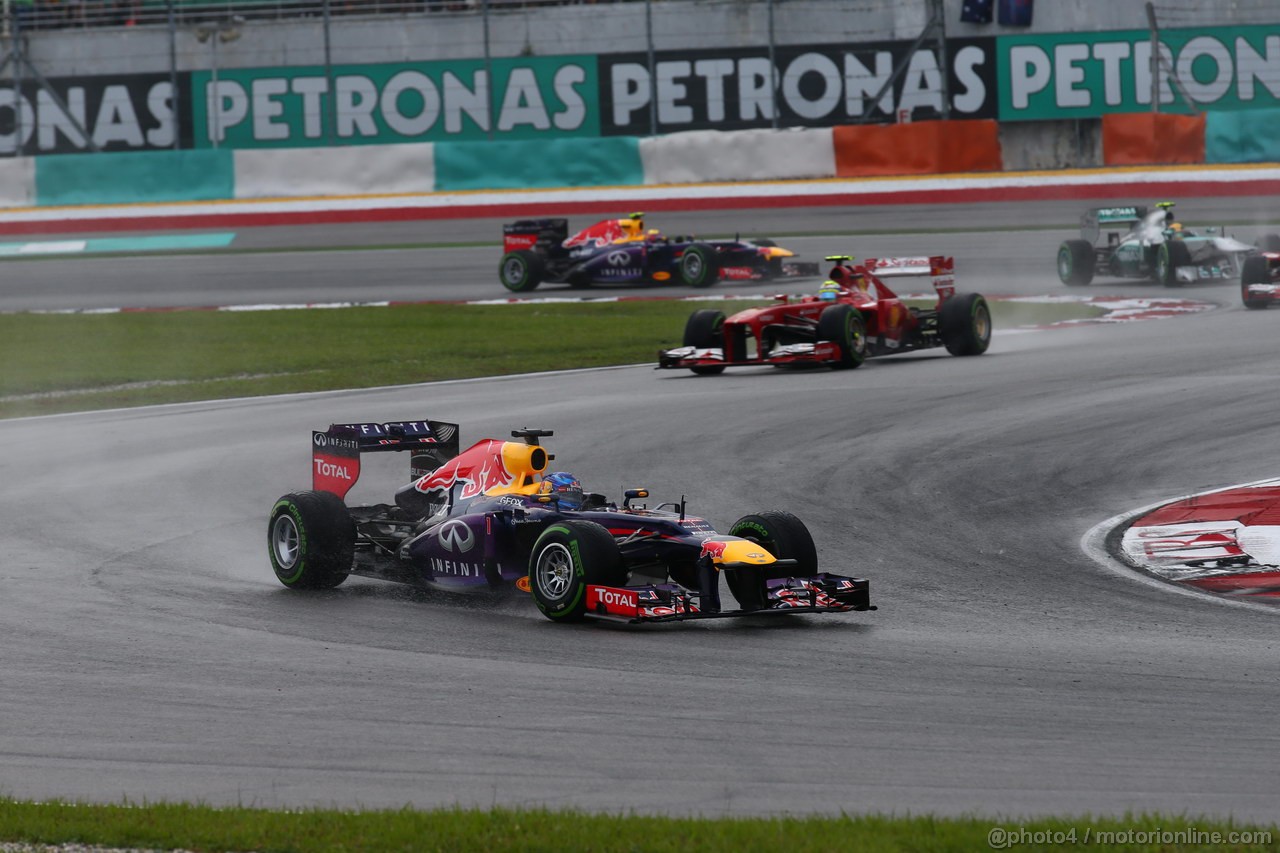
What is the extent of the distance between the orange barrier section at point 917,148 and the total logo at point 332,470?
26.9m

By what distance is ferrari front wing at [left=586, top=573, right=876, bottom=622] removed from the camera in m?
9.34

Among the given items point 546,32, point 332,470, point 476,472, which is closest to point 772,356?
point 332,470

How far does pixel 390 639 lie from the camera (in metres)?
9.52

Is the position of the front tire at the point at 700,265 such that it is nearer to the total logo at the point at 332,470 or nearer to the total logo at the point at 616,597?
the total logo at the point at 332,470

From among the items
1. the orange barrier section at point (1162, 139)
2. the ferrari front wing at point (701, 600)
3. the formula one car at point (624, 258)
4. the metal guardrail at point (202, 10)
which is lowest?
the ferrari front wing at point (701, 600)

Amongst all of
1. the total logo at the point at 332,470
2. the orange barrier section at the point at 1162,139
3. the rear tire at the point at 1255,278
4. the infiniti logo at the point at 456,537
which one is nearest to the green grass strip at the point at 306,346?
the rear tire at the point at 1255,278

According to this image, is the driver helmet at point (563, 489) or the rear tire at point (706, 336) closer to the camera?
the driver helmet at point (563, 489)

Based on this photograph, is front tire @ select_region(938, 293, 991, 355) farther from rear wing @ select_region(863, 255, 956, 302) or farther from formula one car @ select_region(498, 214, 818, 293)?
formula one car @ select_region(498, 214, 818, 293)

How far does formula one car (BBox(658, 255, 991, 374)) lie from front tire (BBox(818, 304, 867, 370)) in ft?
0.04

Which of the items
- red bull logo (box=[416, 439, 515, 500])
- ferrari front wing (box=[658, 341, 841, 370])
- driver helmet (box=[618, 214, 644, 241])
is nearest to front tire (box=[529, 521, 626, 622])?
red bull logo (box=[416, 439, 515, 500])

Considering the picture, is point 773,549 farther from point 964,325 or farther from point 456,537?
point 964,325

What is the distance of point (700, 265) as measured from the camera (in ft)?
101

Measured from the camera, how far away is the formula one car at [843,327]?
20812 mm

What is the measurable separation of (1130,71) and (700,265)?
1406 cm
